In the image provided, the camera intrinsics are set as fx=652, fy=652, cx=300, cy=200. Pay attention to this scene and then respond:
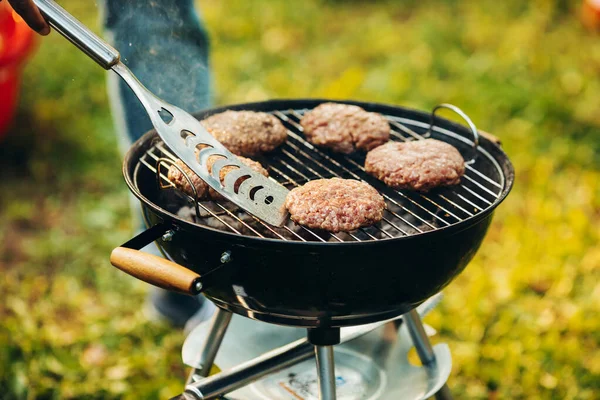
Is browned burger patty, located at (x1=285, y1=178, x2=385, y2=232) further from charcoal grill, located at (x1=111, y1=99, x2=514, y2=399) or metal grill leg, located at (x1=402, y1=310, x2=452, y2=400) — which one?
metal grill leg, located at (x1=402, y1=310, x2=452, y2=400)

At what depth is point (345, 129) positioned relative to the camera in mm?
2291

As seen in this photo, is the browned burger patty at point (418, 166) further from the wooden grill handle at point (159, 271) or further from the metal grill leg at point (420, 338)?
the wooden grill handle at point (159, 271)

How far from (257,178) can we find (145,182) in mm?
504

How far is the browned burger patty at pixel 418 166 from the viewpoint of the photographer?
2035mm

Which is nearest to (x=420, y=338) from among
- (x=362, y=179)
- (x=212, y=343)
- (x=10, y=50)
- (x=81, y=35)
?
(x=362, y=179)

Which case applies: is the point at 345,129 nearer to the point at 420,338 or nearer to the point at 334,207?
the point at 334,207

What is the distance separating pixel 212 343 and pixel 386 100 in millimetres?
3245

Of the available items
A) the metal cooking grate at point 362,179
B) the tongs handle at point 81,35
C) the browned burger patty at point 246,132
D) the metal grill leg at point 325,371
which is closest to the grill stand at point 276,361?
the metal grill leg at point 325,371

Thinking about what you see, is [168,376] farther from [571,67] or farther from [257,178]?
[571,67]

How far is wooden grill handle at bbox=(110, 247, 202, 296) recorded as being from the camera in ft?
5.25

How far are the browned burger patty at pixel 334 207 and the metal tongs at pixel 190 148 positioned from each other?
5 centimetres

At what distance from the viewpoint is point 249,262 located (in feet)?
5.52

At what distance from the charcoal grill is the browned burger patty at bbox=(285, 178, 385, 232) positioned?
0.05 meters

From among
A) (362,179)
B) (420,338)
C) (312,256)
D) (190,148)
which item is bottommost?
(420,338)
